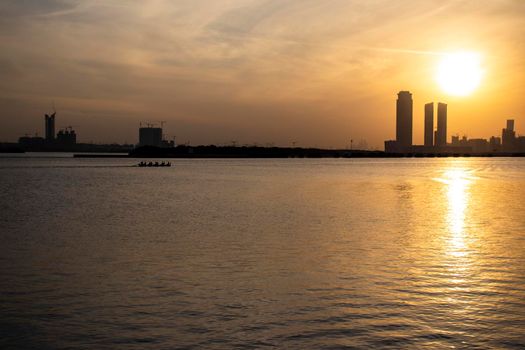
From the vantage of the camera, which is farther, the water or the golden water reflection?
the golden water reflection

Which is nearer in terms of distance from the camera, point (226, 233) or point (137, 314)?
point (137, 314)

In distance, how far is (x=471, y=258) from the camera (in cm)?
2291

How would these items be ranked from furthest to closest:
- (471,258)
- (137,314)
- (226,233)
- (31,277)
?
(226,233) < (471,258) < (31,277) < (137,314)

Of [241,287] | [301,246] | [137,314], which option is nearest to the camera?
[137,314]

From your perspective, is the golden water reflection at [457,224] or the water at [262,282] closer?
the water at [262,282]

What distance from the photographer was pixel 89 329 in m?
13.6

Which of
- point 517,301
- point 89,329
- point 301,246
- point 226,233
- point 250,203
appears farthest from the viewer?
point 250,203

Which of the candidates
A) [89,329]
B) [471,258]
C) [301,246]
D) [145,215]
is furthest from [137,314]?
[145,215]

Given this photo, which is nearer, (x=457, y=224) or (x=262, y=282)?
(x=262, y=282)

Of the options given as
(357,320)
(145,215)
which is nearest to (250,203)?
(145,215)

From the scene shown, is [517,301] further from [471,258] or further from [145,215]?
[145,215]

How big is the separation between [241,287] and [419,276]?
21.3 ft

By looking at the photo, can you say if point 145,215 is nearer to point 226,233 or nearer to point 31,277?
point 226,233

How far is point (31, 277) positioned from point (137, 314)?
21.0 ft
